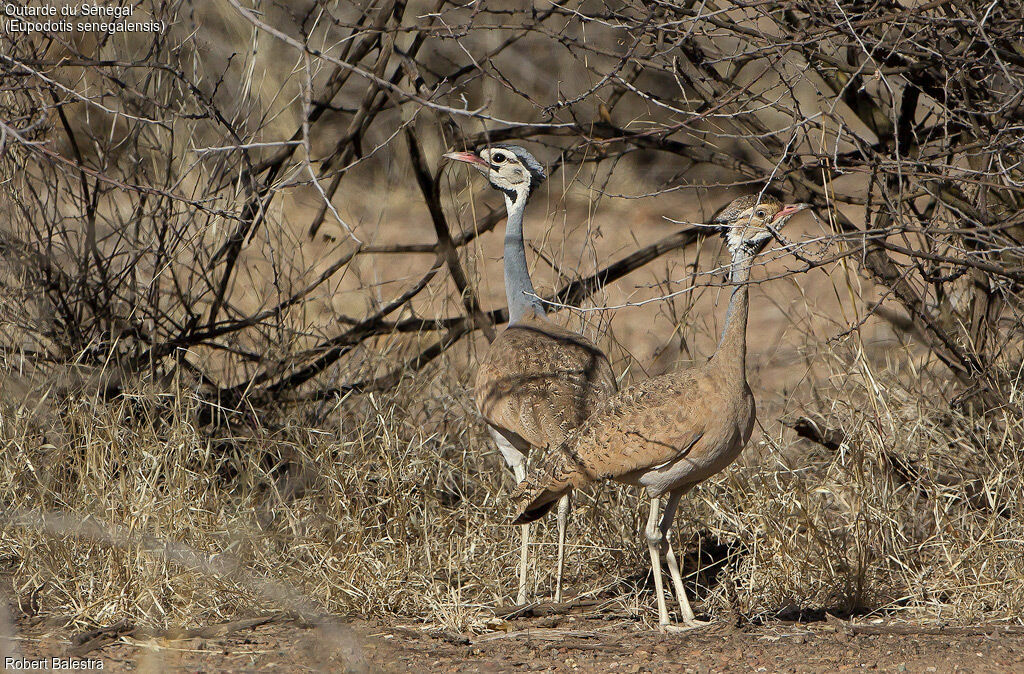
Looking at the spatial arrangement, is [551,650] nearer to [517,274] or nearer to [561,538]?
[561,538]

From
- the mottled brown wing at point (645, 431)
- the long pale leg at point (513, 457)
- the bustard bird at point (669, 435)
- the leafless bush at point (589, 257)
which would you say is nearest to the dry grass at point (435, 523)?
the leafless bush at point (589, 257)

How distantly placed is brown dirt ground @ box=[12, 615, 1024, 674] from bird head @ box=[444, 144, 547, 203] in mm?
2391

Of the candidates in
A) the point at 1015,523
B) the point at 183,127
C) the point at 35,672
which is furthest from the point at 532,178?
the point at 35,672

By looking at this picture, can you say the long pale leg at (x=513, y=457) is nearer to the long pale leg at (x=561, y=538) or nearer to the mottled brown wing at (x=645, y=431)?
the long pale leg at (x=561, y=538)

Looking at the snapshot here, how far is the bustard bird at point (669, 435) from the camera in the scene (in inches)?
163

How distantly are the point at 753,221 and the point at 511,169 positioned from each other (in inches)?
66.5

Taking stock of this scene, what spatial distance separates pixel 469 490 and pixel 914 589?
6.70 feet

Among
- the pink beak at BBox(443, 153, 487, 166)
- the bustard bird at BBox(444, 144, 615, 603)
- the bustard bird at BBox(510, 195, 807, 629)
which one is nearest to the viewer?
the bustard bird at BBox(510, 195, 807, 629)

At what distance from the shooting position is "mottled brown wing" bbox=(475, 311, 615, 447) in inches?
184

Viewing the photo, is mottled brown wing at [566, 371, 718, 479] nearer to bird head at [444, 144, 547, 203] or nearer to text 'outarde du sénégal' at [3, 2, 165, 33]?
bird head at [444, 144, 547, 203]

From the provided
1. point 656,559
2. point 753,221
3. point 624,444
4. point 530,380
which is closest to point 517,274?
point 530,380

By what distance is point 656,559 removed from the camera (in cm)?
434

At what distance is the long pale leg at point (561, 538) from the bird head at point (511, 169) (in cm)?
170

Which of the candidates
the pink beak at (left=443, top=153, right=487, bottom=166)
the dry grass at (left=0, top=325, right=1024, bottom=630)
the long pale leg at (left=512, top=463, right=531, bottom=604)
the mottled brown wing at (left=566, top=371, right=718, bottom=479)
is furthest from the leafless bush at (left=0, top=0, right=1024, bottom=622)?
the mottled brown wing at (left=566, top=371, right=718, bottom=479)
